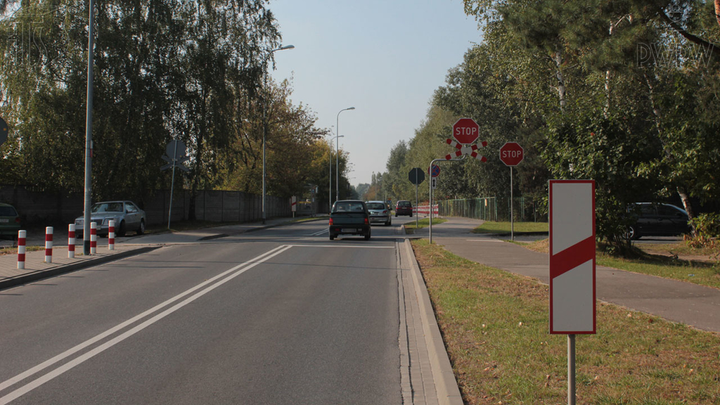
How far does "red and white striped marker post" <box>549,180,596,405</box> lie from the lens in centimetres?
364

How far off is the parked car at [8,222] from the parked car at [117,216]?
87.4 inches

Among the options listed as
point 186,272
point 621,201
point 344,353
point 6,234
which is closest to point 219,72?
point 6,234

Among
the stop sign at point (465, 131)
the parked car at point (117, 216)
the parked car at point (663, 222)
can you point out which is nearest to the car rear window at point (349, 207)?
the stop sign at point (465, 131)

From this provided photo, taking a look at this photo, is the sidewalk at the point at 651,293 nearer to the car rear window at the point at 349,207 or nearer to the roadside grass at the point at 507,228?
the car rear window at the point at 349,207

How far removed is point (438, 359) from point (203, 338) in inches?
112

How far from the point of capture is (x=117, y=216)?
75.8ft

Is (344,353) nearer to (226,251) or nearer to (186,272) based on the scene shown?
(186,272)

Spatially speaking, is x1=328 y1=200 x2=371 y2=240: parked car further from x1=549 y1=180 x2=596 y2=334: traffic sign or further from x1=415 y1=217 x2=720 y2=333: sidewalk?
x1=549 y1=180 x2=596 y2=334: traffic sign

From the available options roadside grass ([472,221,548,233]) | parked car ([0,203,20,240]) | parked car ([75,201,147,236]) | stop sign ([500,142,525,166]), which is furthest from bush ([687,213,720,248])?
parked car ([0,203,20,240])

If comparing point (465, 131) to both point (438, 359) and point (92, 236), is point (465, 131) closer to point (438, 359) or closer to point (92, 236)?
point (92, 236)

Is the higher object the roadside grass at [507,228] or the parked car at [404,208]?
the parked car at [404,208]

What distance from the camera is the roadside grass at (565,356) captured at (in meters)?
4.36

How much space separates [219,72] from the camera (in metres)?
30.0

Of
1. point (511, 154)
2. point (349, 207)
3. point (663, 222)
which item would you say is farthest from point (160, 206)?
point (663, 222)
